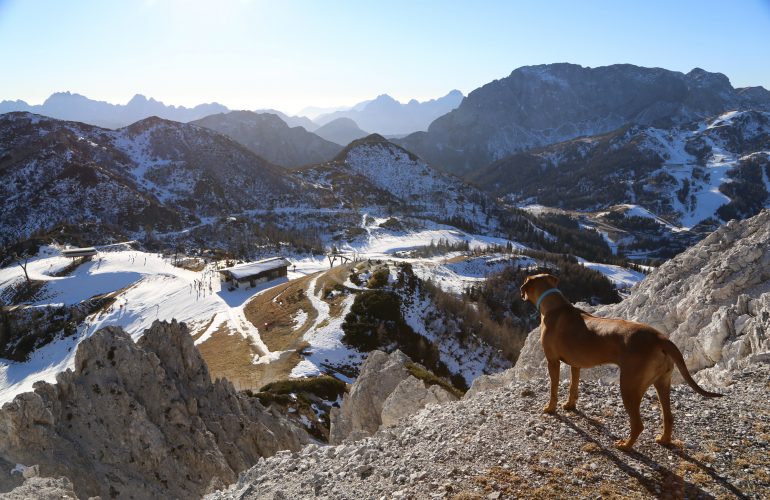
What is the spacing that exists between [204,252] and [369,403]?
11540cm

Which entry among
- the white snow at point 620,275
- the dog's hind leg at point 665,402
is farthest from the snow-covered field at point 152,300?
the white snow at point 620,275

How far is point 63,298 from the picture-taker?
8862 centimetres

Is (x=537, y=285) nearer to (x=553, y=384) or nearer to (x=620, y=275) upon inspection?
(x=553, y=384)

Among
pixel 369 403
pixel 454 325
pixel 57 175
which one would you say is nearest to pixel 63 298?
pixel 454 325

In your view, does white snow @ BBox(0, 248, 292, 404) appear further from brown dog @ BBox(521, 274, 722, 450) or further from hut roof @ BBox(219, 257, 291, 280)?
brown dog @ BBox(521, 274, 722, 450)

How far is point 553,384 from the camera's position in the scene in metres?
11.8

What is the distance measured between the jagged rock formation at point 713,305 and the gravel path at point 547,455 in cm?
299

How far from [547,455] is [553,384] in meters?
2.09

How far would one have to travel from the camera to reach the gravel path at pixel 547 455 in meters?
9.09

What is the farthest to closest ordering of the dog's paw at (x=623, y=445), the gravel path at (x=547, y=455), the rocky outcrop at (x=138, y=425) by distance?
the rocky outcrop at (x=138, y=425), the dog's paw at (x=623, y=445), the gravel path at (x=547, y=455)

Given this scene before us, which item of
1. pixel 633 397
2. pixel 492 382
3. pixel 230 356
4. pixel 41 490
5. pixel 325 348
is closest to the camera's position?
pixel 633 397

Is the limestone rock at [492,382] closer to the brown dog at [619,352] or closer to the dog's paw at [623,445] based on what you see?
the brown dog at [619,352]

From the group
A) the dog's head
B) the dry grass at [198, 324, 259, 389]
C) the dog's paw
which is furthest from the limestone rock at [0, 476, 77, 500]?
the dry grass at [198, 324, 259, 389]

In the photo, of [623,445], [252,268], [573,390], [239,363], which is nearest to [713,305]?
[573,390]
